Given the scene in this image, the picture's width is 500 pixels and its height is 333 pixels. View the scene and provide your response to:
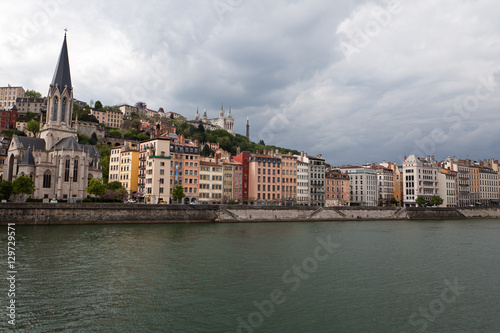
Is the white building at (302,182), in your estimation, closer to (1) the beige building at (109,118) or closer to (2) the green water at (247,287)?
(2) the green water at (247,287)

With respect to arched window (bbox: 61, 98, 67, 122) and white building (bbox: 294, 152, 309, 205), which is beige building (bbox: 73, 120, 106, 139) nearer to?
arched window (bbox: 61, 98, 67, 122)

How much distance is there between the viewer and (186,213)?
211ft

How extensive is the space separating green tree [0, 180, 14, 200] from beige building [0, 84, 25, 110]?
11279cm

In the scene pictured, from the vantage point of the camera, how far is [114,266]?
26.9 m

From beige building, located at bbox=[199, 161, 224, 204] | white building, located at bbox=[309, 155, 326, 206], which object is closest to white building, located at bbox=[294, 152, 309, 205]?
white building, located at bbox=[309, 155, 326, 206]

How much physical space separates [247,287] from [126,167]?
6867 cm

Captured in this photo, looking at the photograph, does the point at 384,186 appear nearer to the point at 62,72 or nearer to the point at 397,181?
the point at 397,181

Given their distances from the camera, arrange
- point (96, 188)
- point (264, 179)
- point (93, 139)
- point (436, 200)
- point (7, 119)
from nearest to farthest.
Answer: point (96, 188) < point (264, 179) < point (436, 200) < point (7, 119) < point (93, 139)

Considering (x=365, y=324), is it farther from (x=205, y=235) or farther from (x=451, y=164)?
(x=451, y=164)

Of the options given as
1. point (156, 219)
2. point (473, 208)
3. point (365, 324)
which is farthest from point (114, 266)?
point (473, 208)

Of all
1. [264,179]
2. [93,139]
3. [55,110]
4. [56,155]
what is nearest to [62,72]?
[55,110]

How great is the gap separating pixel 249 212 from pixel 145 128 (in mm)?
107113

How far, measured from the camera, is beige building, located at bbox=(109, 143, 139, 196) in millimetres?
82438

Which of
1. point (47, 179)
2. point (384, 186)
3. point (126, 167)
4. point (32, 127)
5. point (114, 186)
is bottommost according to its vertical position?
point (114, 186)
